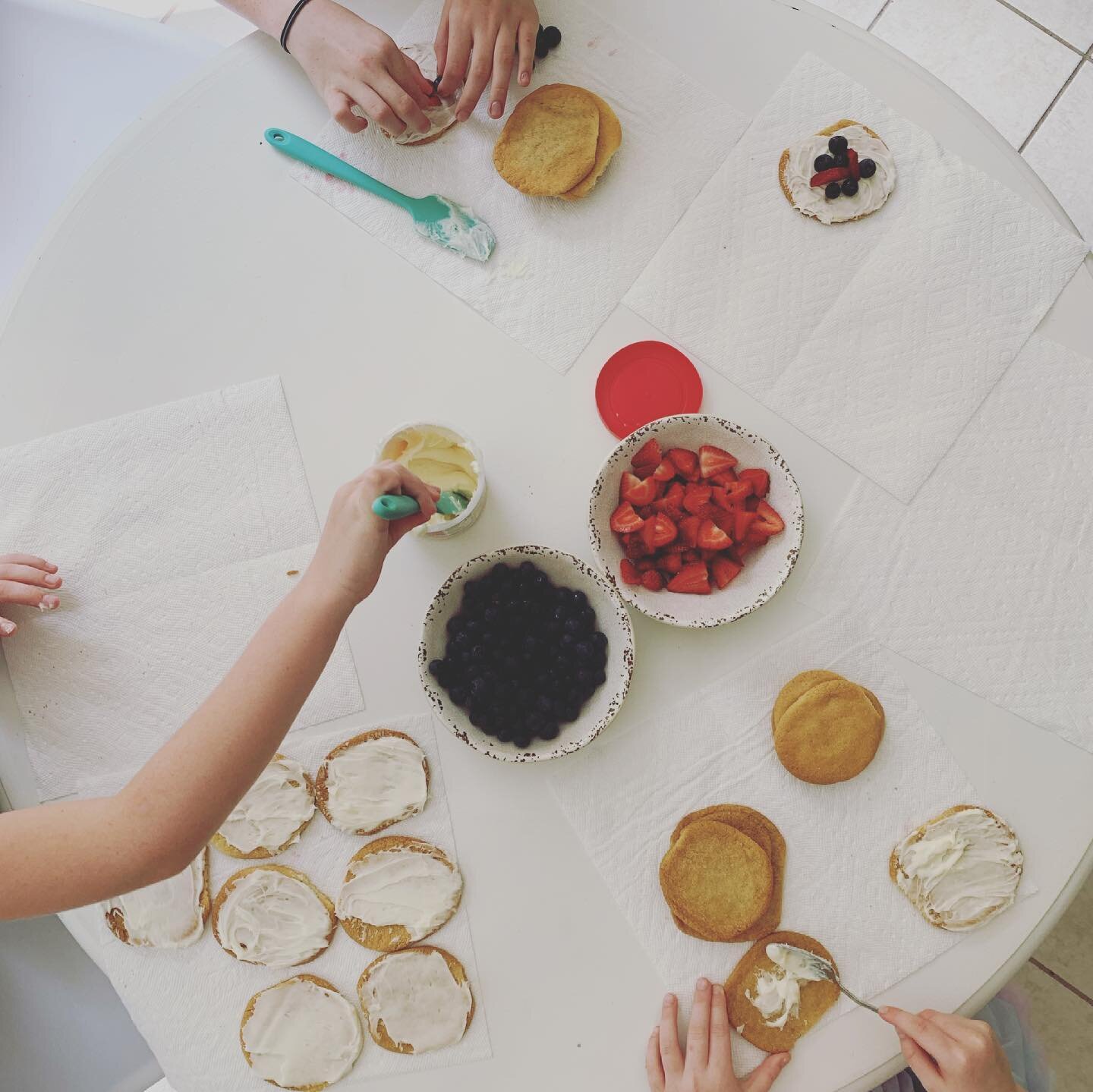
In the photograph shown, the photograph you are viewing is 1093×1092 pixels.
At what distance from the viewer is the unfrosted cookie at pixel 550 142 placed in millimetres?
1226

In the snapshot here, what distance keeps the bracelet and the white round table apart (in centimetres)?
4

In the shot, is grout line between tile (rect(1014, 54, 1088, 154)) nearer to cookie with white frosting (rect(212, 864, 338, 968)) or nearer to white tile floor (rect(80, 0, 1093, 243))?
white tile floor (rect(80, 0, 1093, 243))

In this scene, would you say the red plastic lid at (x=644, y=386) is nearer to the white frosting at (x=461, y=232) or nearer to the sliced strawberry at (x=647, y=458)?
the sliced strawberry at (x=647, y=458)

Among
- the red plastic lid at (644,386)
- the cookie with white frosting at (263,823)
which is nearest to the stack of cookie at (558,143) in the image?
the red plastic lid at (644,386)

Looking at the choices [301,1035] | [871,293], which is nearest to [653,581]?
[871,293]

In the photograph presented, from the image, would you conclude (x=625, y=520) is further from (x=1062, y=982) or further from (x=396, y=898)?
(x=1062, y=982)

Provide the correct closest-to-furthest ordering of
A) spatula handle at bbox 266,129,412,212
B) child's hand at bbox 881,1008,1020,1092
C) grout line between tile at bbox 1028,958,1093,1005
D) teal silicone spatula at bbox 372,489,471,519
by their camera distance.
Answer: teal silicone spatula at bbox 372,489,471,519 < child's hand at bbox 881,1008,1020,1092 < spatula handle at bbox 266,129,412,212 < grout line between tile at bbox 1028,958,1093,1005

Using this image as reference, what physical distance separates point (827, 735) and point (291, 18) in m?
1.22

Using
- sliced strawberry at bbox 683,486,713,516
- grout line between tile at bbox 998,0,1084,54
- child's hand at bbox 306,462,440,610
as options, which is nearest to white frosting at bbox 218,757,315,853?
child's hand at bbox 306,462,440,610

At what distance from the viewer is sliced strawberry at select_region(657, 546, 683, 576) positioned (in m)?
1.14

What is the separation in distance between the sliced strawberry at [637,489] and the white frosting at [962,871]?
0.55 m

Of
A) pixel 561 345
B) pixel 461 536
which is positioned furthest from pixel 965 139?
pixel 461 536

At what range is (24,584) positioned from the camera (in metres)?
1.16

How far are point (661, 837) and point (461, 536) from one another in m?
0.47
